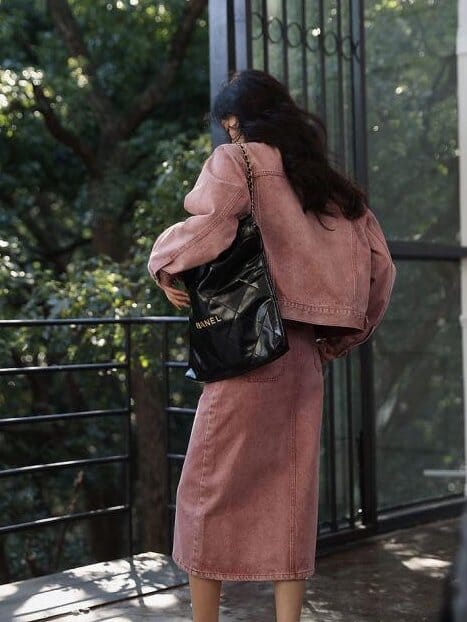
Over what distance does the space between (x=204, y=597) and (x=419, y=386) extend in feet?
8.77

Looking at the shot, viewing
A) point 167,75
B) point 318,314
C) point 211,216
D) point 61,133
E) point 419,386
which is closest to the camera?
point 211,216

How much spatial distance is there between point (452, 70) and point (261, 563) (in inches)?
127

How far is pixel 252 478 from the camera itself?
2768 millimetres

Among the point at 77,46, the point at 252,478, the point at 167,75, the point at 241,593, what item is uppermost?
the point at 77,46

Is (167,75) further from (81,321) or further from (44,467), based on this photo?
(44,467)

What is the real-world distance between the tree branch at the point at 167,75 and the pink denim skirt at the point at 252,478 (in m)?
6.36

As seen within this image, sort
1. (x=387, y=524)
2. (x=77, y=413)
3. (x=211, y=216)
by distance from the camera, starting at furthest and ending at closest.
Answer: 1. (x=387, y=524)
2. (x=77, y=413)
3. (x=211, y=216)

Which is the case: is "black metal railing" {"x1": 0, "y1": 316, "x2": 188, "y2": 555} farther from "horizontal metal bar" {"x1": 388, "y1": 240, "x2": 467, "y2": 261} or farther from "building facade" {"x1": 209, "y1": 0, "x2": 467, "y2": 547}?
"horizontal metal bar" {"x1": 388, "y1": 240, "x2": 467, "y2": 261}

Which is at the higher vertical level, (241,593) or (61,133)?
(61,133)

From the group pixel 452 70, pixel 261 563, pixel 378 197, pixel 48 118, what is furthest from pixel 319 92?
pixel 48 118

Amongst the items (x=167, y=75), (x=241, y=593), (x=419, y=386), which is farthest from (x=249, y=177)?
(x=167, y=75)

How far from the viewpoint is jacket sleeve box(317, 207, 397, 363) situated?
2955 millimetres

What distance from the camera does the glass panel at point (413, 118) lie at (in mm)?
4930

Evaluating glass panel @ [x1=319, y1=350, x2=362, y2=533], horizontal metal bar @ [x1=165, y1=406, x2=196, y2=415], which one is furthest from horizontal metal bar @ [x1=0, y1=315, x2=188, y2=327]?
glass panel @ [x1=319, y1=350, x2=362, y2=533]
